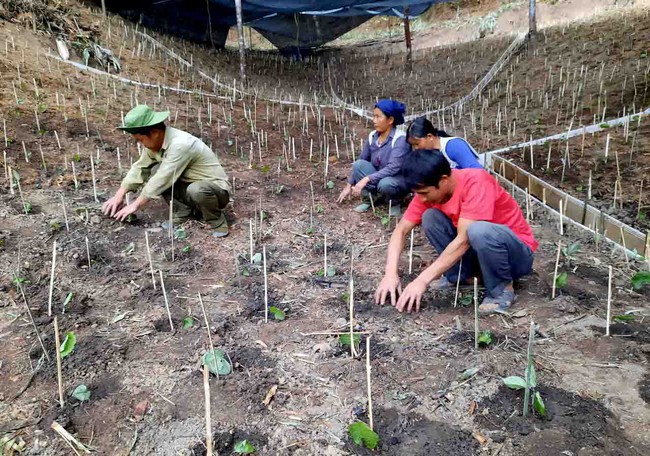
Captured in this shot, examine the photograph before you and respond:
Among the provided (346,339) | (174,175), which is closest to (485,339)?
(346,339)

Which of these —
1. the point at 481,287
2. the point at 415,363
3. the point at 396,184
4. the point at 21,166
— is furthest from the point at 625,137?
the point at 21,166

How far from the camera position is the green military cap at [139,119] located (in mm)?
2988

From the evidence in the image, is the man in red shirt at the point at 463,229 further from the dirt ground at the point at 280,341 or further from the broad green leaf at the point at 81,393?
the broad green leaf at the point at 81,393

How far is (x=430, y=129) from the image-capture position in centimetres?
305

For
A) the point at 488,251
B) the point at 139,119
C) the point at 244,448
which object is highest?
the point at 139,119

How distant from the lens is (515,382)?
6.00 ft

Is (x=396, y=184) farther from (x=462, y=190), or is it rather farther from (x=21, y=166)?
(x=21, y=166)

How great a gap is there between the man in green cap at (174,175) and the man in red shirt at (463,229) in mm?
1552

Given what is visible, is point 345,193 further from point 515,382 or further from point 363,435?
point 363,435

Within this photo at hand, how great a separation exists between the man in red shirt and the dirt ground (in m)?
0.15

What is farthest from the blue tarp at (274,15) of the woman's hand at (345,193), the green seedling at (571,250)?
the green seedling at (571,250)

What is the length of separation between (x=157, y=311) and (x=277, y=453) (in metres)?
1.20

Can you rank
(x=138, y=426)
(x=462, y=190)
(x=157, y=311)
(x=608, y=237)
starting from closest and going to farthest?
(x=138, y=426) < (x=462, y=190) < (x=157, y=311) < (x=608, y=237)

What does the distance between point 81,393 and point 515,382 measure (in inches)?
67.1
